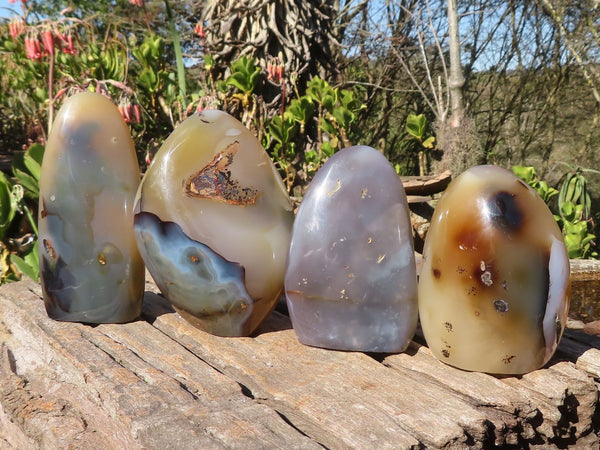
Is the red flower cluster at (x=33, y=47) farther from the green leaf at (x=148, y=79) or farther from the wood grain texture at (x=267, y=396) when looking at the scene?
the wood grain texture at (x=267, y=396)

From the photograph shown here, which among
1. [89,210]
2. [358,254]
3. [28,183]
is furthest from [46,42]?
[358,254]

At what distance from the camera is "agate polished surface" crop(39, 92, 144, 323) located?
3.54 ft

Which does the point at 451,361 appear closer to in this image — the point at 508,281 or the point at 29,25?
the point at 508,281

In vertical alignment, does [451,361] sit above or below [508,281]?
below

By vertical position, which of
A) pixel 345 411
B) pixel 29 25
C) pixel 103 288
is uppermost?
pixel 29 25

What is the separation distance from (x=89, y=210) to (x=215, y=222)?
10.6 inches

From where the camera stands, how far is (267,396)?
0.85 metres

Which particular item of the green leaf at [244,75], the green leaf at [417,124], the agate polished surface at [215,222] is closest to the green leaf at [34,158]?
the green leaf at [244,75]

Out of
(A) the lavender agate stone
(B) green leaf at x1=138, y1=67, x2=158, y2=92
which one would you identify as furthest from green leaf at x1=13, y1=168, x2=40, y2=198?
(A) the lavender agate stone

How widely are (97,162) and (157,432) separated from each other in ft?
1.80

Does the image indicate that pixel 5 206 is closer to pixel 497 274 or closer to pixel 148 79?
pixel 148 79

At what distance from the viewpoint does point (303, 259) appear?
3.14 feet

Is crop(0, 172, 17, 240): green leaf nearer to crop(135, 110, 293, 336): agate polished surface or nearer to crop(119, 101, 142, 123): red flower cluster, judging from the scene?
crop(119, 101, 142, 123): red flower cluster

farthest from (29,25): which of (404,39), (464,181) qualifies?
(404,39)
